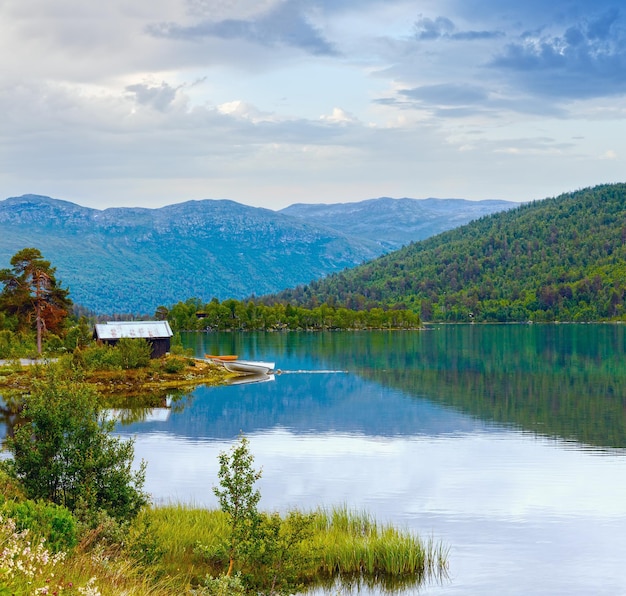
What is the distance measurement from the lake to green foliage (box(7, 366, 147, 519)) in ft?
29.3

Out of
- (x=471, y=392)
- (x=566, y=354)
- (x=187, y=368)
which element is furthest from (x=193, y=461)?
(x=566, y=354)

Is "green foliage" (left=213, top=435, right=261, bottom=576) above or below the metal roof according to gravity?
below

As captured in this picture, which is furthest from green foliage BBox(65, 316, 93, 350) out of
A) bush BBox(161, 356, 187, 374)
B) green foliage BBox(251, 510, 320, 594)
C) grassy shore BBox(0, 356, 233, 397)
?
green foliage BBox(251, 510, 320, 594)

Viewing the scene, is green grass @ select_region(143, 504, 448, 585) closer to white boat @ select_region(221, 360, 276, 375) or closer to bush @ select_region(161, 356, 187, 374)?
bush @ select_region(161, 356, 187, 374)

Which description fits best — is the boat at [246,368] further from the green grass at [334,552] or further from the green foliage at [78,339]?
the green grass at [334,552]

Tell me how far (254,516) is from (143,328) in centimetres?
6929

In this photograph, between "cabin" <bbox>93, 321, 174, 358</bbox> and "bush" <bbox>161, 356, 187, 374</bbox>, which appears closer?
"bush" <bbox>161, 356, 187, 374</bbox>

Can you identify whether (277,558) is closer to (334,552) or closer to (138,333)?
(334,552)

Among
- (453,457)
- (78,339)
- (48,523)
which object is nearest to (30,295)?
(78,339)

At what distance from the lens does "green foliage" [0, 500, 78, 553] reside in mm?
17141

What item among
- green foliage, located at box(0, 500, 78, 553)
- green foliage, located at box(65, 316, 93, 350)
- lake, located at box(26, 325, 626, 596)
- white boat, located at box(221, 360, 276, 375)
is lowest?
lake, located at box(26, 325, 626, 596)

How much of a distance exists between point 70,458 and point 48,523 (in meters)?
5.76

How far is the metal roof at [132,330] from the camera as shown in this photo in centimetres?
8700

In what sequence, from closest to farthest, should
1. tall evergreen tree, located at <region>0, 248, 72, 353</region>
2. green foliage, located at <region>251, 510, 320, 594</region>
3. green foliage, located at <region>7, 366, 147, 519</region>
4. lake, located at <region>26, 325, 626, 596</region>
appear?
1. green foliage, located at <region>251, 510, 320, 594</region>
2. green foliage, located at <region>7, 366, 147, 519</region>
3. lake, located at <region>26, 325, 626, 596</region>
4. tall evergreen tree, located at <region>0, 248, 72, 353</region>
